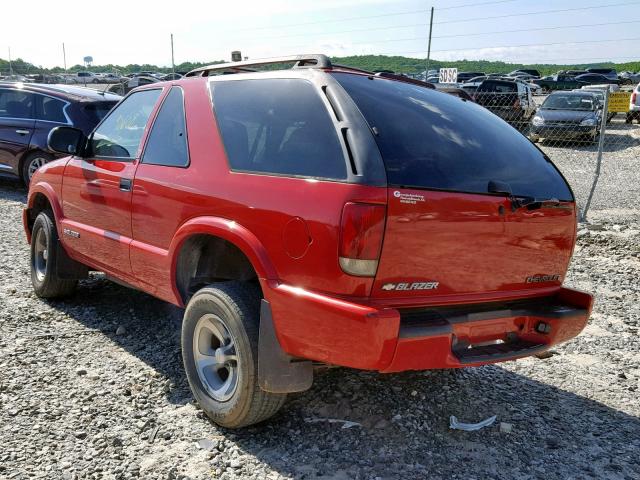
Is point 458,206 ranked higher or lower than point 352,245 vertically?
higher

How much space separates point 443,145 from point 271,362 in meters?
1.32

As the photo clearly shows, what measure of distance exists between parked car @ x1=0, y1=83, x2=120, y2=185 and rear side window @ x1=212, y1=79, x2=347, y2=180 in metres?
6.81

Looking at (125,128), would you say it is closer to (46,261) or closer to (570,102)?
(46,261)

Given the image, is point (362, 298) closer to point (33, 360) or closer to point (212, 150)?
point (212, 150)

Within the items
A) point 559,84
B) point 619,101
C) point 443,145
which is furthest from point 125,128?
point 559,84

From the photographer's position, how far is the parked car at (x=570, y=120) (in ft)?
55.7

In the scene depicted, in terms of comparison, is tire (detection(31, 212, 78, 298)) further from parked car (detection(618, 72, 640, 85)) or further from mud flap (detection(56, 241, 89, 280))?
parked car (detection(618, 72, 640, 85))

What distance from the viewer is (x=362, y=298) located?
2605mm

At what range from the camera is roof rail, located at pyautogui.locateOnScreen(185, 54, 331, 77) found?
126 inches

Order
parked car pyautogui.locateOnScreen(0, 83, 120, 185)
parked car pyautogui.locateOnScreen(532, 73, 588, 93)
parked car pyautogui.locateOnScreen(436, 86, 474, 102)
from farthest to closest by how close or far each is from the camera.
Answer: parked car pyautogui.locateOnScreen(532, 73, 588, 93)
parked car pyautogui.locateOnScreen(0, 83, 120, 185)
parked car pyautogui.locateOnScreen(436, 86, 474, 102)

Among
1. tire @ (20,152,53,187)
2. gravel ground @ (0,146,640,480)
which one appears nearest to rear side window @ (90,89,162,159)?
gravel ground @ (0,146,640,480)


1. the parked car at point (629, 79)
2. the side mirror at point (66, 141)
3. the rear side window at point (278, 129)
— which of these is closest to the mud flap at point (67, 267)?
the side mirror at point (66, 141)

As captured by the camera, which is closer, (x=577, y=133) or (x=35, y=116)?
(x=35, y=116)

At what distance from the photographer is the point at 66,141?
4609mm
